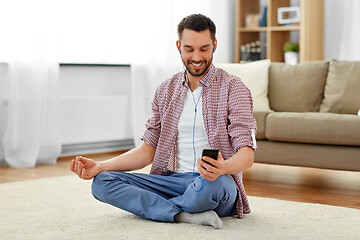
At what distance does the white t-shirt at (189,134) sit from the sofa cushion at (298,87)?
1.71 meters

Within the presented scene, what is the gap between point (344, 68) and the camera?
12.6 ft

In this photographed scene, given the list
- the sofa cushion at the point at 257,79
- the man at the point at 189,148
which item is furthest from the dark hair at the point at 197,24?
the sofa cushion at the point at 257,79

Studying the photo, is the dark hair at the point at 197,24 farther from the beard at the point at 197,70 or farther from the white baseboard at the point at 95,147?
the white baseboard at the point at 95,147

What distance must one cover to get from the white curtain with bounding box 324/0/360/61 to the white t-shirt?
11.4 ft

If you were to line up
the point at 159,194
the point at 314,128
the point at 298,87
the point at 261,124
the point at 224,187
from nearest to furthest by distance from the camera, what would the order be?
the point at 224,187
the point at 159,194
the point at 314,128
the point at 261,124
the point at 298,87

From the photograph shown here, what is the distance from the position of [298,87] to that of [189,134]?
1.78m

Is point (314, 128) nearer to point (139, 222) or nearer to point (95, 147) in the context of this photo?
point (139, 222)

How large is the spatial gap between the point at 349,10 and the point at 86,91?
2520 mm

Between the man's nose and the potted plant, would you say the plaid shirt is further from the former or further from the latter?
the potted plant

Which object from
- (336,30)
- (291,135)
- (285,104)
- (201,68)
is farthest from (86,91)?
(201,68)

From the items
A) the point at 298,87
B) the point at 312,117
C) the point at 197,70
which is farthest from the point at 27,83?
the point at 197,70

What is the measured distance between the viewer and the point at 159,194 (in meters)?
2.37

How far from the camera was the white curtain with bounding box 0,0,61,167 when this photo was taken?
413cm

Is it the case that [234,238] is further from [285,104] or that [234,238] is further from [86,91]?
[86,91]
